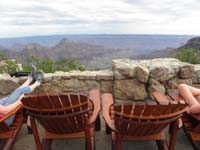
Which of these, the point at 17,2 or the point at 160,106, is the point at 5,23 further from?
the point at 160,106

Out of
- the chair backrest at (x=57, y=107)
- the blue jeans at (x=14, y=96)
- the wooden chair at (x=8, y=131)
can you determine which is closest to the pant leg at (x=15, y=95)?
the blue jeans at (x=14, y=96)

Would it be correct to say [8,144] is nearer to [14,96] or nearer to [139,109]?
[14,96]

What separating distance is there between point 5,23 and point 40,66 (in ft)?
16.2

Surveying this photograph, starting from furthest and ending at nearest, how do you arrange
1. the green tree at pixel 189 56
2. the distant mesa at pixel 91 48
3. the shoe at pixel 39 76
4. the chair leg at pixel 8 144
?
the distant mesa at pixel 91 48
the green tree at pixel 189 56
the shoe at pixel 39 76
the chair leg at pixel 8 144

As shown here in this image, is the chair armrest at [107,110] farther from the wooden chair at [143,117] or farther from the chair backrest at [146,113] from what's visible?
the chair backrest at [146,113]

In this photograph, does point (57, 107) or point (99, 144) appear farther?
point (99, 144)

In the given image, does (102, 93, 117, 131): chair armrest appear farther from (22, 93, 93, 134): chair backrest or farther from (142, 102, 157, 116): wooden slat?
(142, 102, 157, 116): wooden slat

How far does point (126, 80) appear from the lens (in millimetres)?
4004

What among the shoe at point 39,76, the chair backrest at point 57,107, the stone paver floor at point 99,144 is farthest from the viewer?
the shoe at point 39,76

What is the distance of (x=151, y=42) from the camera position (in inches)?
464

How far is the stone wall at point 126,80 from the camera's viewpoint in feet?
12.9

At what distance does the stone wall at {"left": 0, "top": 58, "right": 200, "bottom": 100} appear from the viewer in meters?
3.93

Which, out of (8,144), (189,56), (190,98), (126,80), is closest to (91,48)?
(189,56)

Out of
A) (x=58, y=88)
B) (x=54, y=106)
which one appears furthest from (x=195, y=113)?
(x=58, y=88)
